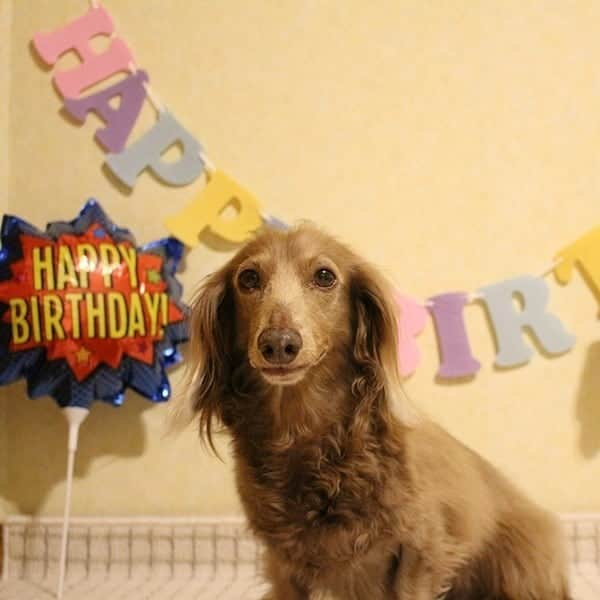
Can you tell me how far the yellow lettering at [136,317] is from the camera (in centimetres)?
129

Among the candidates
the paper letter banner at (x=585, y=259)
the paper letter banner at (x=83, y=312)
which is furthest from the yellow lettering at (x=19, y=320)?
the paper letter banner at (x=585, y=259)

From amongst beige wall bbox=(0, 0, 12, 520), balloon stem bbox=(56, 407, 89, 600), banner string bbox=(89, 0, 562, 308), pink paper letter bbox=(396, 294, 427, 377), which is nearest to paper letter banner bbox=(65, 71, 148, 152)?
banner string bbox=(89, 0, 562, 308)

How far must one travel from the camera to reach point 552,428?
4.74ft

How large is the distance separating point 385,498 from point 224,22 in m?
1.13

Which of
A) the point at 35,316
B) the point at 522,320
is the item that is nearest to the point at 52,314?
the point at 35,316

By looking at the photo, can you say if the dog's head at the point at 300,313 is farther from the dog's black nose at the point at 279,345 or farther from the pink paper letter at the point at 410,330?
the pink paper letter at the point at 410,330

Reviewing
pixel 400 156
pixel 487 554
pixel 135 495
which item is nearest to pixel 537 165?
pixel 400 156

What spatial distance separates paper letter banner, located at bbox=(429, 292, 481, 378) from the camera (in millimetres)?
1428

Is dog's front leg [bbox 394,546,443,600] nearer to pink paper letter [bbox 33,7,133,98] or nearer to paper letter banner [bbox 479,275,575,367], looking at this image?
paper letter banner [bbox 479,275,575,367]

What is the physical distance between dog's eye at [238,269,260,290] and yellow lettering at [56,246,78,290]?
0.47m

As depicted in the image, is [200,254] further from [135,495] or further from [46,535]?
[46,535]

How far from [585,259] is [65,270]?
3.59 feet

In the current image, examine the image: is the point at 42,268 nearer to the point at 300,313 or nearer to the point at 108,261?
the point at 108,261

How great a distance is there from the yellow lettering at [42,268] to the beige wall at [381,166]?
0.83 ft
